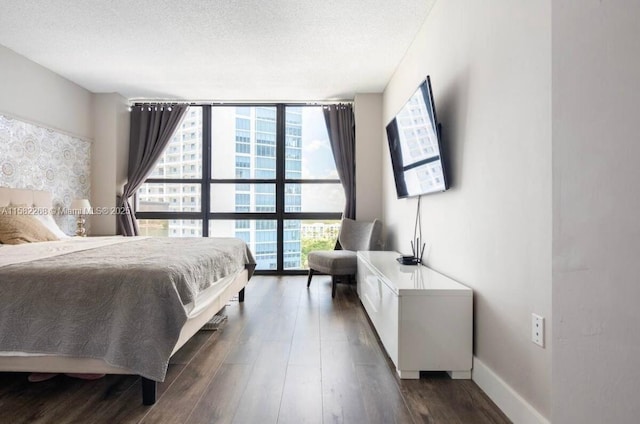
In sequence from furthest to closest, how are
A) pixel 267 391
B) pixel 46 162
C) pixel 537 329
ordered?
1. pixel 46 162
2. pixel 267 391
3. pixel 537 329

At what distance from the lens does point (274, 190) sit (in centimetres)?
518

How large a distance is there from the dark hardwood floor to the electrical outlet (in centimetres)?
45

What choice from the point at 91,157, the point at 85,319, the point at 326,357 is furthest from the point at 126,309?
the point at 91,157

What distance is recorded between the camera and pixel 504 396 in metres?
1.65

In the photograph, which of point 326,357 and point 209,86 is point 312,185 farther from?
point 326,357

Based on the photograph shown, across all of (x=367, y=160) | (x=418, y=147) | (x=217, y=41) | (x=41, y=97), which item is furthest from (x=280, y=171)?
(x=41, y=97)

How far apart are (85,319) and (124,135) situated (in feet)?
13.5

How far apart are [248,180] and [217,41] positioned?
2.19 meters

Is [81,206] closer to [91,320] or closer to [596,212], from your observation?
[91,320]

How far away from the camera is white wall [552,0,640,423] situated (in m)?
0.57

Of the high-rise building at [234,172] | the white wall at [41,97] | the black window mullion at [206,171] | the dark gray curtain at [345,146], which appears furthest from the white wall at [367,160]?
the white wall at [41,97]

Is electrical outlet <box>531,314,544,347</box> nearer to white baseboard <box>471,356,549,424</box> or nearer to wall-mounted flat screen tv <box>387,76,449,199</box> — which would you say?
white baseboard <box>471,356,549,424</box>

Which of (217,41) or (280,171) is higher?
(217,41)

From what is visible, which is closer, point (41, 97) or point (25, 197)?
point (25, 197)
